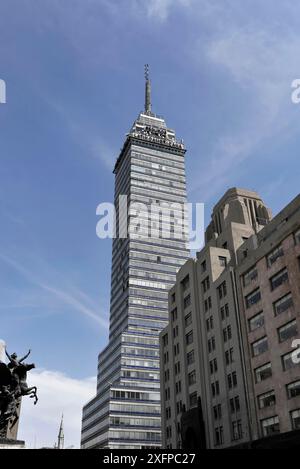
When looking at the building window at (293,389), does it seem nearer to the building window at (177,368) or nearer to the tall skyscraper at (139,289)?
the building window at (177,368)

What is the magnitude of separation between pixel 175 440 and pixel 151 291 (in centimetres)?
7882

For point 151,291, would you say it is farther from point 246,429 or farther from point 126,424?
point 246,429

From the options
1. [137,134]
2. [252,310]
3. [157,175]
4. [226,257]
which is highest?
[137,134]

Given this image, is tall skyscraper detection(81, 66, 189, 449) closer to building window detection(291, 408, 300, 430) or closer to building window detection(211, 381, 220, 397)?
building window detection(211, 381, 220, 397)

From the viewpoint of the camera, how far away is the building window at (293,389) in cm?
4516

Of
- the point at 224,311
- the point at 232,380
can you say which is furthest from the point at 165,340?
the point at 232,380

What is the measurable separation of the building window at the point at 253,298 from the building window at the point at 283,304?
3920 mm

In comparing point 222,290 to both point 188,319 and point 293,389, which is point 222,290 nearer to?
point 188,319

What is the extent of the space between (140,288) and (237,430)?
→ 94.0m

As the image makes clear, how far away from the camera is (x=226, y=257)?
6819 centimetres

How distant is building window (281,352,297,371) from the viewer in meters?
46.5

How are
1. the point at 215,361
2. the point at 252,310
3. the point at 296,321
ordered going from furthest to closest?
the point at 215,361 < the point at 252,310 < the point at 296,321

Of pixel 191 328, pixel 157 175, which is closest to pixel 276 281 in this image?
pixel 191 328

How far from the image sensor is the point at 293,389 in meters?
45.8
